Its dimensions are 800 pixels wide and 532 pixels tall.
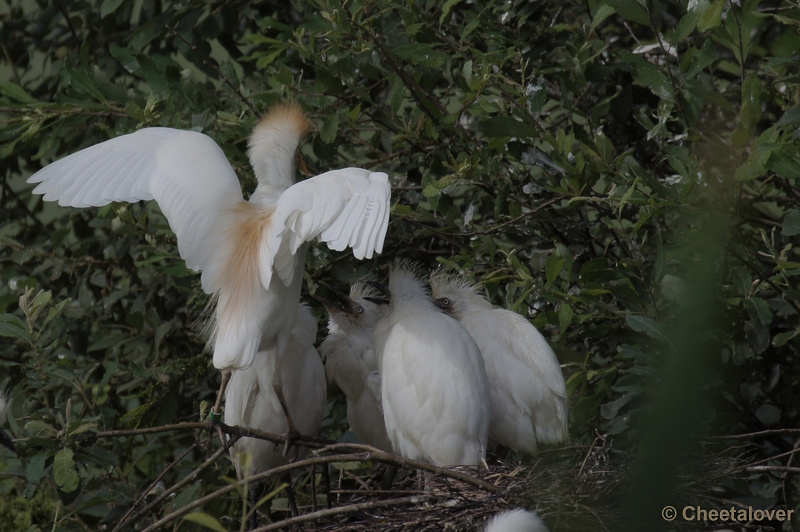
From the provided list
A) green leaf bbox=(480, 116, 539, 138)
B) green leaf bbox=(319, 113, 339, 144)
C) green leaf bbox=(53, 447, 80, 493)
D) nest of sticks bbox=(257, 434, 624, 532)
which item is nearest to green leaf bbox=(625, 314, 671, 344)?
nest of sticks bbox=(257, 434, 624, 532)

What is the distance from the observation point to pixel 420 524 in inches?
73.0

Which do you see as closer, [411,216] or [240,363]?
[240,363]

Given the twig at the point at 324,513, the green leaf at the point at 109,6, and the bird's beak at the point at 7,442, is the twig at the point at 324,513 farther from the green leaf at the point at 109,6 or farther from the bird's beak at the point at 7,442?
the green leaf at the point at 109,6

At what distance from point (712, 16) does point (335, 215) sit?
37.7 inches

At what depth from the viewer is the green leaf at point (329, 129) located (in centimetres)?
241

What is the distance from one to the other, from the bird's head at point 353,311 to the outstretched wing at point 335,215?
3.14ft

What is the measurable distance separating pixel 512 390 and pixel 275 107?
106 centimetres

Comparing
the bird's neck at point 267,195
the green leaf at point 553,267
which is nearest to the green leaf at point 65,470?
the bird's neck at point 267,195

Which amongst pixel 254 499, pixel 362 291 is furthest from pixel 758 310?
pixel 254 499

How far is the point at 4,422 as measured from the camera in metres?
2.44

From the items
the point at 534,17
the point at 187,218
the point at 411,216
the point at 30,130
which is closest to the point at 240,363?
the point at 187,218

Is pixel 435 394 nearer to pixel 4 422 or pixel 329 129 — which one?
pixel 329 129

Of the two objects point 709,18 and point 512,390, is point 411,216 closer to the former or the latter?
point 512,390

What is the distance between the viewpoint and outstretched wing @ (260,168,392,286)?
164 cm
